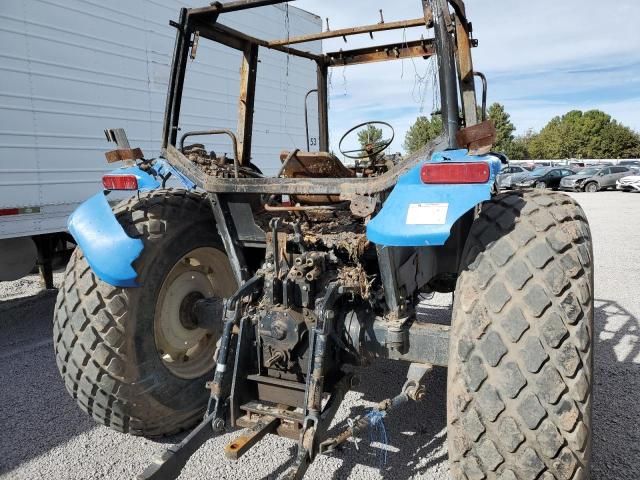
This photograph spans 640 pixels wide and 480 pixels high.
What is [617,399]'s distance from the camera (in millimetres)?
3701

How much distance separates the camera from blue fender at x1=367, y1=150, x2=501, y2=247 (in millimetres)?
2201

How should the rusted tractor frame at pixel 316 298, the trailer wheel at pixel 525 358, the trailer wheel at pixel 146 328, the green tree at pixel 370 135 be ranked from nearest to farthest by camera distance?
the trailer wheel at pixel 525 358 → the rusted tractor frame at pixel 316 298 → the trailer wheel at pixel 146 328 → the green tree at pixel 370 135

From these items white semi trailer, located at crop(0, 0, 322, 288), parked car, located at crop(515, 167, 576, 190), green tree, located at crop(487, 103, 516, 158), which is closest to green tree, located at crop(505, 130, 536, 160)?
green tree, located at crop(487, 103, 516, 158)

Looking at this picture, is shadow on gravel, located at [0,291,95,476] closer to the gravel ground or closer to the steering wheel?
the gravel ground

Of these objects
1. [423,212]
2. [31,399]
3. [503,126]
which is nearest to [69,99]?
[31,399]

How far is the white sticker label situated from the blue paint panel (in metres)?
1.51

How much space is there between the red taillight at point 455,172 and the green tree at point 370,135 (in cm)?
199

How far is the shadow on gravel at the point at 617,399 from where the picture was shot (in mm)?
2898

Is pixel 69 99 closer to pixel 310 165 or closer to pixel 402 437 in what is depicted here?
pixel 310 165

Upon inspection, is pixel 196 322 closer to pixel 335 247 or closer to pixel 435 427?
pixel 335 247

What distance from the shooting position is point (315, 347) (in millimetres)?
2465

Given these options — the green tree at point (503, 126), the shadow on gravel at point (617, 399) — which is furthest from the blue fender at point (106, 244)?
the green tree at point (503, 126)

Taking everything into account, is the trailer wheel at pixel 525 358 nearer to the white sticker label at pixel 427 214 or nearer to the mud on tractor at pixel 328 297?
the mud on tractor at pixel 328 297

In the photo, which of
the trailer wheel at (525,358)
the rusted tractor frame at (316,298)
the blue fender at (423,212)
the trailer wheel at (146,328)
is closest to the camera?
the trailer wheel at (525,358)
